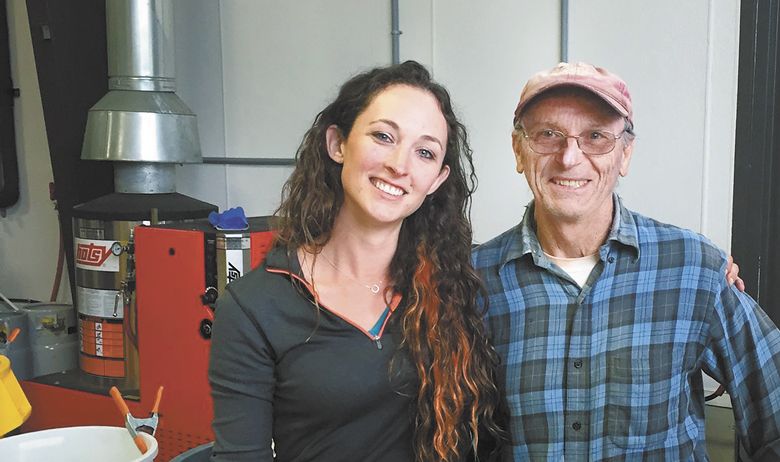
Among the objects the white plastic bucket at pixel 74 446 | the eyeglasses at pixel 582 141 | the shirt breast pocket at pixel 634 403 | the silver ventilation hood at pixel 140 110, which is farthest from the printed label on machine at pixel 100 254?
the shirt breast pocket at pixel 634 403

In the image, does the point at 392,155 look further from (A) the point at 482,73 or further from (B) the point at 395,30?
(B) the point at 395,30

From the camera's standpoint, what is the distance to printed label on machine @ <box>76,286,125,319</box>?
265 cm

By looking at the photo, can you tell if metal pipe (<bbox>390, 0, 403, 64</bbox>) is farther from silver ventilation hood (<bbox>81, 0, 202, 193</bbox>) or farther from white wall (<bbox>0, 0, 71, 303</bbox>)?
white wall (<bbox>0, 0, 71, 303</bbox>)

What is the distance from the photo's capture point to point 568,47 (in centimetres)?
248

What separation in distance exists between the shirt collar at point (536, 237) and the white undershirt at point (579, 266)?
4cm

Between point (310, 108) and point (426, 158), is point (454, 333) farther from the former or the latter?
point (310, 108)

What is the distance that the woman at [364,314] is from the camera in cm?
127

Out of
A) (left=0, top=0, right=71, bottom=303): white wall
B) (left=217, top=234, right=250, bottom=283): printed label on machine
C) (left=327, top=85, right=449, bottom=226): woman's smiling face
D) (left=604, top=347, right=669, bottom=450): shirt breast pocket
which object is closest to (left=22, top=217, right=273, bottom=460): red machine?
(left=217, top=234, right=250, bottom=283): printed label on machine

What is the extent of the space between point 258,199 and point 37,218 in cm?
153

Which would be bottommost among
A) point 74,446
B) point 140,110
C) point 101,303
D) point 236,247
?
point 74,446

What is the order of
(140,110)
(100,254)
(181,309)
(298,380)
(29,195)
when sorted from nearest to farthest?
(298,380)
(181,309)
(100,254)
(140,110)
(29,195)

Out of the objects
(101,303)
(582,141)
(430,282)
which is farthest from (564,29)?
(101,303)

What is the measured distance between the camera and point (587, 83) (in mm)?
1313

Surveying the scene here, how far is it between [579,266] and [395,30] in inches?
64.9
